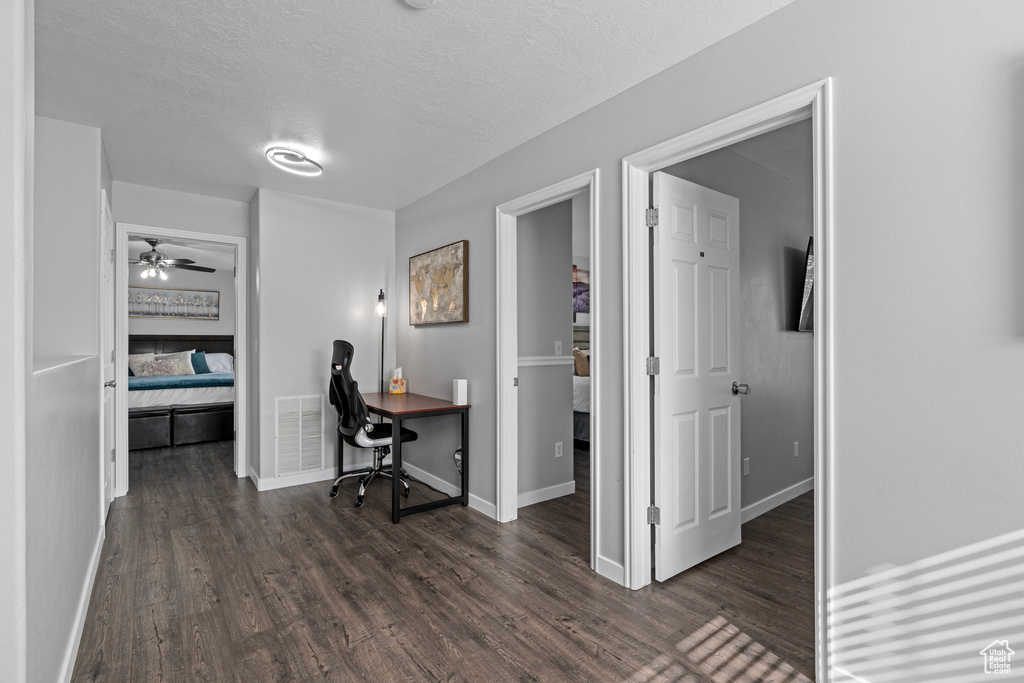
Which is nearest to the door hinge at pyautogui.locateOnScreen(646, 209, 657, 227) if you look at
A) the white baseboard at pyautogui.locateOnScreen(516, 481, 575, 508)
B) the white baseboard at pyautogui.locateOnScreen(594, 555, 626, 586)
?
the white baseboard at pyautogui.locateOnScreen(594, 555, 626, 586)

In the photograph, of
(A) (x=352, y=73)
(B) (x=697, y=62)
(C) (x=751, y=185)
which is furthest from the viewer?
(C) (x=751, y=185)

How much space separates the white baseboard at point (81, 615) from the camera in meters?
1.76

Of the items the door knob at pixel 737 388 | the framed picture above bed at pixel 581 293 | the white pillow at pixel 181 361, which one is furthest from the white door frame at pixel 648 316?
the white pillow at pixel 181 361

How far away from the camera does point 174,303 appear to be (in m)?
7.58

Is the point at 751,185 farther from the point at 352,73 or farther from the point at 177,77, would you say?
the point at 177,77

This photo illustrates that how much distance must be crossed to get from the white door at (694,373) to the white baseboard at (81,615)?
235 cm

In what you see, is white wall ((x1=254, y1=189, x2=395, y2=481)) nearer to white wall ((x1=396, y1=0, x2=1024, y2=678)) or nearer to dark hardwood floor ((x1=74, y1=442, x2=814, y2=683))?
dark hardwood floor ((x1=74, y1=442, x2=814, y2=683))

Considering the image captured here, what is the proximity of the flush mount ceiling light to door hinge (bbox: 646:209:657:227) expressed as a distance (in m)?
2.28

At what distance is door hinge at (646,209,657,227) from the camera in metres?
2.47

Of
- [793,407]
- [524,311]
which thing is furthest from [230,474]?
[793,407]

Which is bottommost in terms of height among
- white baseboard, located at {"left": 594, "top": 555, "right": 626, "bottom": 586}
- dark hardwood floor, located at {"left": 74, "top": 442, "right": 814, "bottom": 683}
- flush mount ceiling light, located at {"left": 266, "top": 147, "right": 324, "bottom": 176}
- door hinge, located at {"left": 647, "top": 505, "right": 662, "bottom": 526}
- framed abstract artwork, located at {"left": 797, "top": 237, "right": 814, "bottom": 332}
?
dark hardwood floor, located at {"left": 74, "top": 442, "right": 814, "bottom": 683}

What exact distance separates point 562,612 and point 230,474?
356 cm

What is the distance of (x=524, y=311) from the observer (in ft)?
12.0

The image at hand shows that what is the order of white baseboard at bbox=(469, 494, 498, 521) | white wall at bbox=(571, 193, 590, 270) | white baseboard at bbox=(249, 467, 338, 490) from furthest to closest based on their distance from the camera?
1. white wall at bbox=(571, 193, 590, 270)
2. white baseboard at bbox=(249, 467, 338, 490)
3. white baseboard at bbox=(469, 494, 498, 521)
